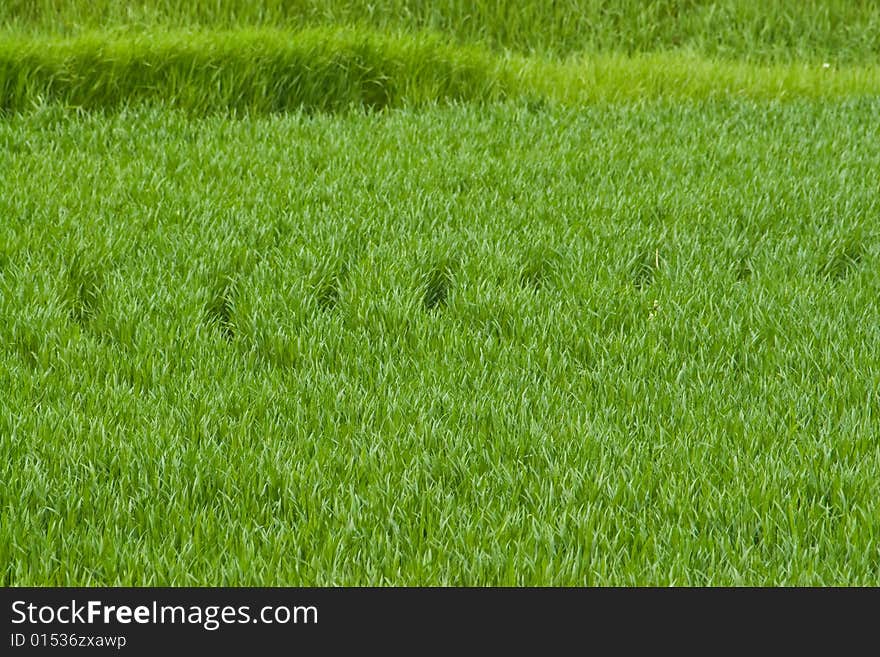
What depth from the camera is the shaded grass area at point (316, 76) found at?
21.0ft

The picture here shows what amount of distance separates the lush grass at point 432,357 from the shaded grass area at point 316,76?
0.50 meters

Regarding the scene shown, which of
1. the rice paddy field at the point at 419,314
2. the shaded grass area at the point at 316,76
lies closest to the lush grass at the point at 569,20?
the rice paddy field at the point at 419,314

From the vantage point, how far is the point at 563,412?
312 cm

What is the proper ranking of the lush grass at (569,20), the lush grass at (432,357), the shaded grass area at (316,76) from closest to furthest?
1. the lush grass at (432,357)
2. the shaded grass area at (316,76)
3. the lush grass at (569,20)

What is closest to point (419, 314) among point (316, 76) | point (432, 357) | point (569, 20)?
point (432, 357)

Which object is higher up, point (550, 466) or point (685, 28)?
point (685, 28)

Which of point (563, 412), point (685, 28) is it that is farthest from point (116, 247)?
point (685, 28)

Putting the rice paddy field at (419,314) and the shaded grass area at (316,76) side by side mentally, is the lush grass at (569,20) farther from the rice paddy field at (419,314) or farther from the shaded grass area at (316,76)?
the shaded grass area at (316,76)

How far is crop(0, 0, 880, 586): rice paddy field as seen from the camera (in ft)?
8.41

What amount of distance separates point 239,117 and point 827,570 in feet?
16.5

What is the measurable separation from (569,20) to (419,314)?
5571 mm

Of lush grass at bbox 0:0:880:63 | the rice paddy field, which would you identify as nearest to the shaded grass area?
the rice paddy field

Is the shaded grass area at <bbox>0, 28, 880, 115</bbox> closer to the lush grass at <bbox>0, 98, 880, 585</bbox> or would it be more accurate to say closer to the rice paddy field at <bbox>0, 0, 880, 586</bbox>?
the rice paddy field at <bbox>0, 0, 880, 586</bbox>
